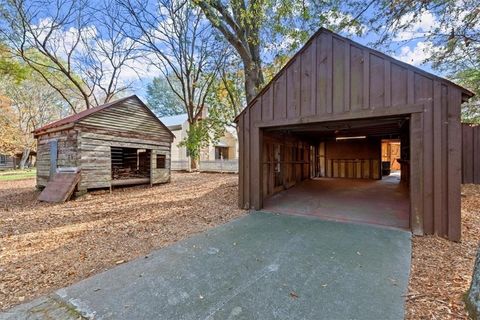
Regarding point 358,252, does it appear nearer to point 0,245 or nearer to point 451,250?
point 451,250

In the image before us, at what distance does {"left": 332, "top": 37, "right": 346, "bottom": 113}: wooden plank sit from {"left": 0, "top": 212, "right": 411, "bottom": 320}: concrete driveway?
104 inches

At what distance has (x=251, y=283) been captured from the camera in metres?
2.61

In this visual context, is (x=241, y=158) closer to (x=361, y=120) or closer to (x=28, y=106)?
(x=361, y=120)

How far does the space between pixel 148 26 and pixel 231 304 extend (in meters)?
16.1

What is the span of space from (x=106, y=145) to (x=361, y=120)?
8.74m

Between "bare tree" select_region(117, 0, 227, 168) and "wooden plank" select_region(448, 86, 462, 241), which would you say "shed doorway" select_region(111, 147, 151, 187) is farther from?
"wooden plank" select_region(448, 86, 462, 241)

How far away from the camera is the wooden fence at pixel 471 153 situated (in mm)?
8688

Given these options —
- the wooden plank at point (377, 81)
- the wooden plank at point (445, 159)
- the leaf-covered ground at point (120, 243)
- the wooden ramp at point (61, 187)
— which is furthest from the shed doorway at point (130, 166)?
the wooden plank at point (445, 159)

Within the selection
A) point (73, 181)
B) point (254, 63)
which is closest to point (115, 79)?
point (73, 181)

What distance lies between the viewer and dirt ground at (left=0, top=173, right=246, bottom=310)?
2883mm

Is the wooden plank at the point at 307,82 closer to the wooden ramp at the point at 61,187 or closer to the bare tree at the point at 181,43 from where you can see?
the wooden ramp at the point at 61,187

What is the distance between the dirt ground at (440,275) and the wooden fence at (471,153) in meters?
5.82

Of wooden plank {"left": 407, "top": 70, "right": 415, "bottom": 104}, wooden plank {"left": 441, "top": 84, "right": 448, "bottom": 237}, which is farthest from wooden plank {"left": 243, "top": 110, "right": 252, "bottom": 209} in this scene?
wooden plank {"left": 441, "top": 84, "right": 448, "bottom": 237}

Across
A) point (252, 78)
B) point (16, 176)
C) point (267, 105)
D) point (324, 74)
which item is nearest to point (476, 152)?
point (324, 74)
